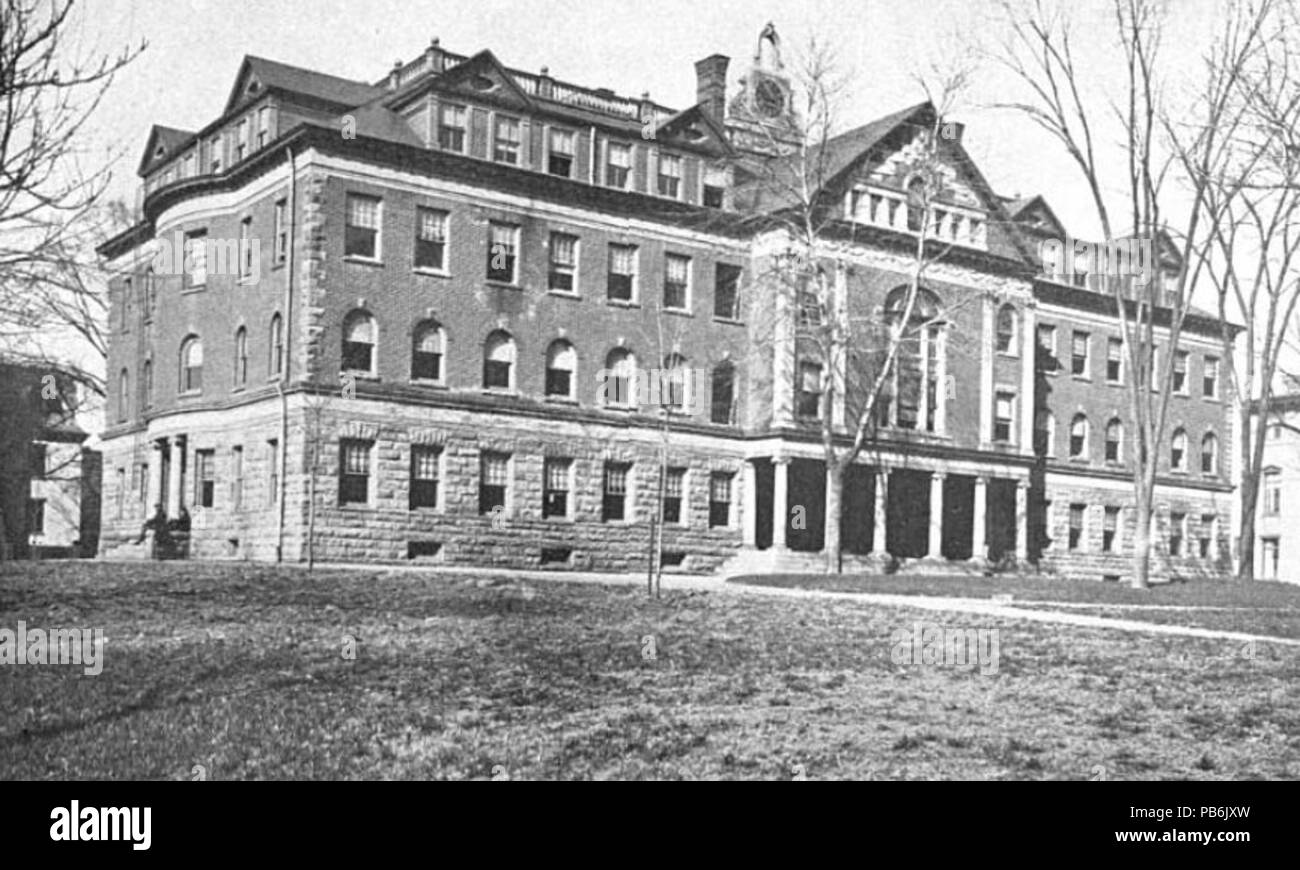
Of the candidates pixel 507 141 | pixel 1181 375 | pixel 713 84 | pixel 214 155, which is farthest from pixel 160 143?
pixel 1181 375

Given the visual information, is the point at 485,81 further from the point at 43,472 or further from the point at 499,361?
the point at 43,472

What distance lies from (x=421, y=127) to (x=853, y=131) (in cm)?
1519

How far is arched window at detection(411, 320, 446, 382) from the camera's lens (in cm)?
3484

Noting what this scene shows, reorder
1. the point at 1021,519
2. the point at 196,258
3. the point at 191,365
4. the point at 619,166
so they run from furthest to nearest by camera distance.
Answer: the point at 1021,519 < the point at 619,166 < the point at 191,365 < the point at 196,258

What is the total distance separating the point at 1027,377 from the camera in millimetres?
46281

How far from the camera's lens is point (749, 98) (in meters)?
37.1

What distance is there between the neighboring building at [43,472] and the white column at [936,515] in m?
25.6

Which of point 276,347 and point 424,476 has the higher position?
point 276,347

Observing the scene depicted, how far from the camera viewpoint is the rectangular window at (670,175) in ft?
129

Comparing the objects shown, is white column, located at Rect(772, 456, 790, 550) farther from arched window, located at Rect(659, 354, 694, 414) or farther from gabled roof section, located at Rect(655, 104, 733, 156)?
gabled roof section, located at Rect(655, 104, 733, 156)

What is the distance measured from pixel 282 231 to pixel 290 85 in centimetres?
422

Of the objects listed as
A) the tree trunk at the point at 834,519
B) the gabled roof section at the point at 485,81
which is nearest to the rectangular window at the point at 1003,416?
the tree trunk at the point at 834,519

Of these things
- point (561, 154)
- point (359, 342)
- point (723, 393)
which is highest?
point (561, 154)
